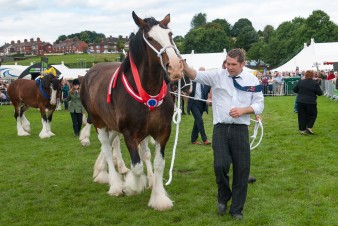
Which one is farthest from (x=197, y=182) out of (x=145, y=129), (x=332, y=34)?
(x=332, y=34)

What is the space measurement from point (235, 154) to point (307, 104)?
7779 millimetres

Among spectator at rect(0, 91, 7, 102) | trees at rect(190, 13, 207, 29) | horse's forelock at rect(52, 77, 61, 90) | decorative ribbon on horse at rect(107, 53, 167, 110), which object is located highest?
trees at rect(190, 13, 207, 29)

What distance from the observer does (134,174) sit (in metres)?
5.88

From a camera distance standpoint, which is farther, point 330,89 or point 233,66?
point 330,89

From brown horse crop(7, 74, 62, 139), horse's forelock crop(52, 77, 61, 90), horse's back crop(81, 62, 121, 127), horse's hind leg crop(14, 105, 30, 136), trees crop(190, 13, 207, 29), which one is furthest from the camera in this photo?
trees crop(190, 13, 207, 29)

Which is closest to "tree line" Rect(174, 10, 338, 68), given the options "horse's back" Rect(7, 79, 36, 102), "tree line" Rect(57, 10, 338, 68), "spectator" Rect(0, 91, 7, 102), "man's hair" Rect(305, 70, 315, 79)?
"tree line" Rect(57, 10, 338, 68)

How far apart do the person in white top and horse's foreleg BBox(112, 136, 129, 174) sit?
2791 mm

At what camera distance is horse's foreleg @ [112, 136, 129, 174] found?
7.62m

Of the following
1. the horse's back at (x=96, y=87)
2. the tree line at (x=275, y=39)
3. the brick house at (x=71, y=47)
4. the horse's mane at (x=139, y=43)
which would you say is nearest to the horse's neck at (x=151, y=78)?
the horse's mane at (x=139, y=43)

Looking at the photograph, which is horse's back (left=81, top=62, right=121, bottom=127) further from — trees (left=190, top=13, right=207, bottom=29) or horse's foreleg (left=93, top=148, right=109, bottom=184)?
trees (left=190, top=13, right=207, bottom=29)

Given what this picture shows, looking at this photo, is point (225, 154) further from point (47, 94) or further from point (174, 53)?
point (47, 94)

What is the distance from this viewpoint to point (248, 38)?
114 m

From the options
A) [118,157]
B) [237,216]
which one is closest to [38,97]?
[118,157]

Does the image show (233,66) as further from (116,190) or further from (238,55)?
(116,190)
